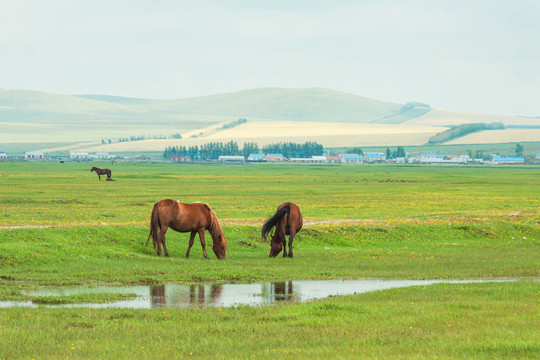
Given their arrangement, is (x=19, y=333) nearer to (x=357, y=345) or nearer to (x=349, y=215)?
(x=357, y=345)

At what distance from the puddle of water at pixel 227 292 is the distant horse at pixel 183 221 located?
248 inches

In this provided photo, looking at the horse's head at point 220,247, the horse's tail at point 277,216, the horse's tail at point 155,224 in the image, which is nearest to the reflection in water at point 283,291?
the horse's head at point 220,247

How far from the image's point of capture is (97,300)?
20656 millimetres

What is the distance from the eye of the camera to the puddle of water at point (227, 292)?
803 inches

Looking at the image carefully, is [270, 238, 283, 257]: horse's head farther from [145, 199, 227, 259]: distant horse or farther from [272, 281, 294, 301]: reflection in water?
[272, 281, 294, 301]: reflection in water

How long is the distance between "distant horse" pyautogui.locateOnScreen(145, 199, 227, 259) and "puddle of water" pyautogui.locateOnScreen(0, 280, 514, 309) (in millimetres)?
6311

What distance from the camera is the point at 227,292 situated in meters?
22.8

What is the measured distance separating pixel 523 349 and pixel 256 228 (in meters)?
24.4

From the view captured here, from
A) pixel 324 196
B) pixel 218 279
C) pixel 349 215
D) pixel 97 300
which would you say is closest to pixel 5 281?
pixel 97 300

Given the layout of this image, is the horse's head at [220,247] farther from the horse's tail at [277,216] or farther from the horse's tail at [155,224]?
the horse's tail at [155,224]

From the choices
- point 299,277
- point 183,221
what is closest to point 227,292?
point 299,277

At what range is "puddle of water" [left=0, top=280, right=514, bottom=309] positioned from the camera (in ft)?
66.9

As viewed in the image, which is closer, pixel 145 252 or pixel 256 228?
pixel 145 252

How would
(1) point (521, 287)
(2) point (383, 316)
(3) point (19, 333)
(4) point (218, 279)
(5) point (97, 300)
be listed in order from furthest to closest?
1. (4) point (218, 279)
2. (1) point (521, 287)
3. (5) point (97, 300)
4. (2) point (383, 316)
5. (3) point (19, 333)
